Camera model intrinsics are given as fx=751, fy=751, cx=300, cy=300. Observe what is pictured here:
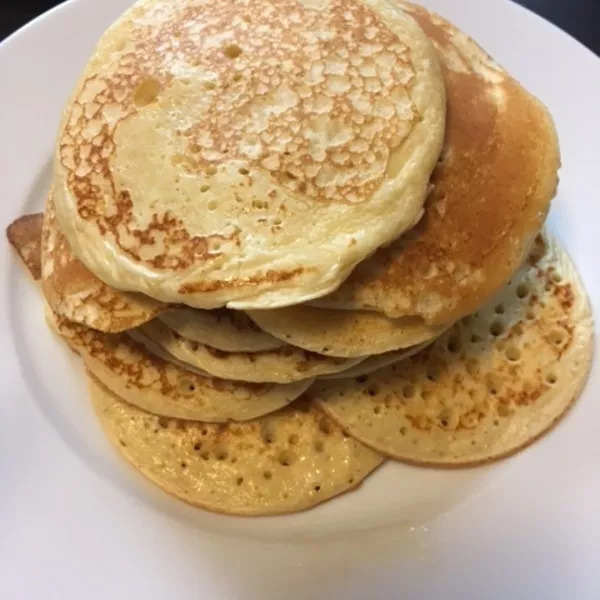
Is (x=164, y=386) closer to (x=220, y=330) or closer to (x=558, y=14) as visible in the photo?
(x=220, y=330)

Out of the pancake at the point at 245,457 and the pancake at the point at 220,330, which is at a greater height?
the pancake at the point at 220,330

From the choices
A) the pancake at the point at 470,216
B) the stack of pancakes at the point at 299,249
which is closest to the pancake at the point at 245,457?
the stack of pancakes at the point at 299,249

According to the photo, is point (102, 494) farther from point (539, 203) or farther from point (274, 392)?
point (539, 203)

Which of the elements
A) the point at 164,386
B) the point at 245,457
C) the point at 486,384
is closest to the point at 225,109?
the point at 164,386

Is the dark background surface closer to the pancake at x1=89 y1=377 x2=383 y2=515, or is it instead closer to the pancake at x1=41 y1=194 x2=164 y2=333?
the pancake at x1=41 y1=194 x2=164 y2=333

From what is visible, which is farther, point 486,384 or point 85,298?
point 486,384

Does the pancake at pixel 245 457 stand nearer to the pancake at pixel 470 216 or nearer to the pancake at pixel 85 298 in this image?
the pancake at pixel 85 298

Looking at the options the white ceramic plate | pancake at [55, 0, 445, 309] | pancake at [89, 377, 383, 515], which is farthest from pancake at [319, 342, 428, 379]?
pancake at [55, 0, 445, 309]
